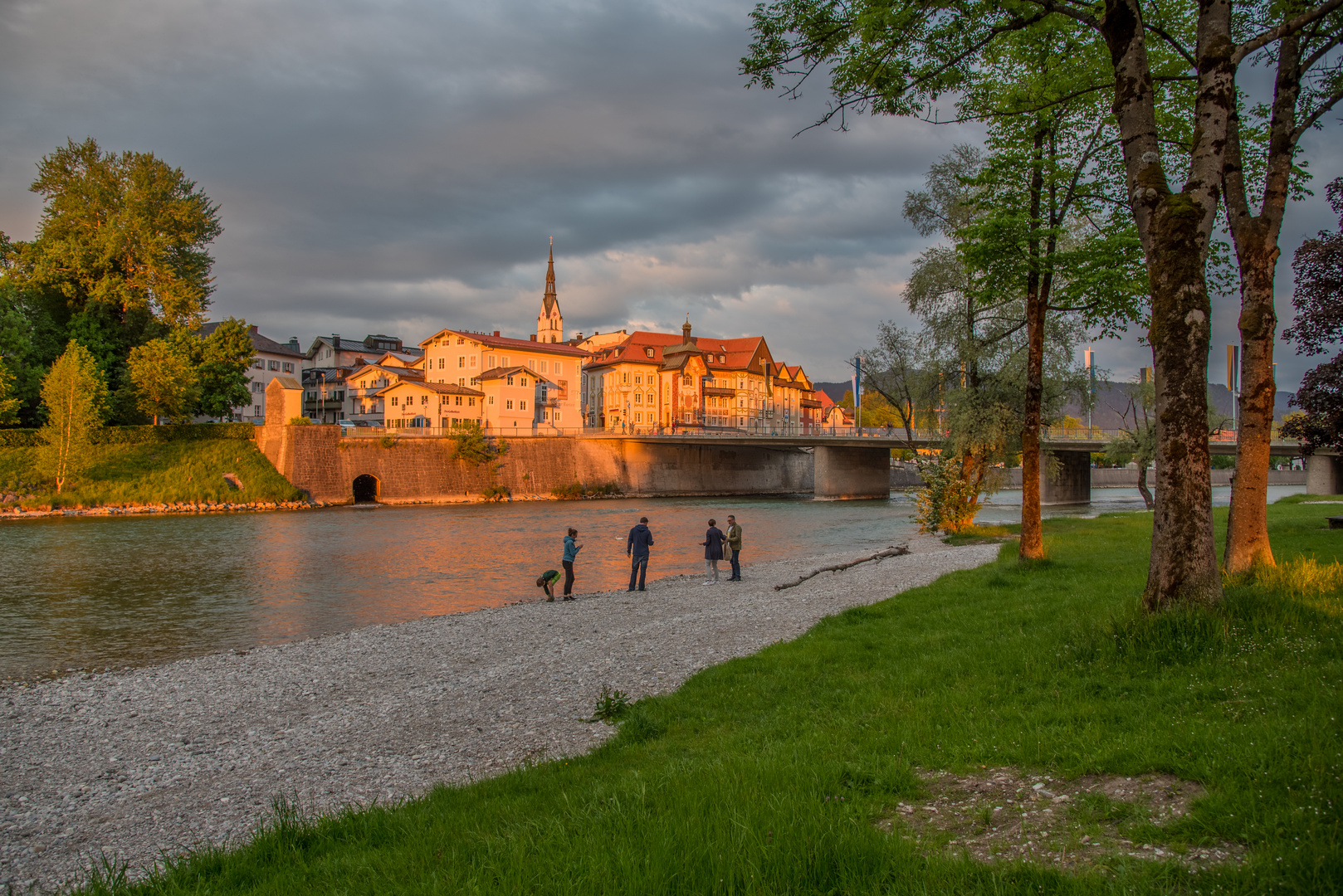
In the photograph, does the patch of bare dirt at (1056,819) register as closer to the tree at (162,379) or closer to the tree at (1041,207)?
the tree at (1041,207)

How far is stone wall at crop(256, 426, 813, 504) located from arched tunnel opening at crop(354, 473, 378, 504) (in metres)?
1.06

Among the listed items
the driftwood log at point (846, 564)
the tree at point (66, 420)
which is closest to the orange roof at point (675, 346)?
Result: the tree at point (66, 420)

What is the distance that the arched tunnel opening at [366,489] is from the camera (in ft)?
208

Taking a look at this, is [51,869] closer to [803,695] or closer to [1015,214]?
[803,695]

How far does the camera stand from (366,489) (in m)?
64.2

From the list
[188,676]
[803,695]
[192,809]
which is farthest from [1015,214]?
[188,676]

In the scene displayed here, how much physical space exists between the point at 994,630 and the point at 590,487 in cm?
6554

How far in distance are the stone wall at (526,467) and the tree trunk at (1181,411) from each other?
203ft

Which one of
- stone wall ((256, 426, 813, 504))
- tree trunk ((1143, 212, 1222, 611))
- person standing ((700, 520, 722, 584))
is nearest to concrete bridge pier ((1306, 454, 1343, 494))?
person standing ((700, 520, 722, 584))

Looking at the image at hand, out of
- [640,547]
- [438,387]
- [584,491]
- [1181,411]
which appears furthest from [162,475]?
[1181,411]

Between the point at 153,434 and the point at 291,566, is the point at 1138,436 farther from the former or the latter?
the point at 153,434

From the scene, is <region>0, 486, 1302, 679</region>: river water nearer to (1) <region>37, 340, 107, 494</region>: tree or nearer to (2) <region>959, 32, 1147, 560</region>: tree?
(1) <region>37, 340, 107, 494</region>: tree

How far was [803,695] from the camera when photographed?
8.34m

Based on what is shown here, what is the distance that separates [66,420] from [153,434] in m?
7.02
